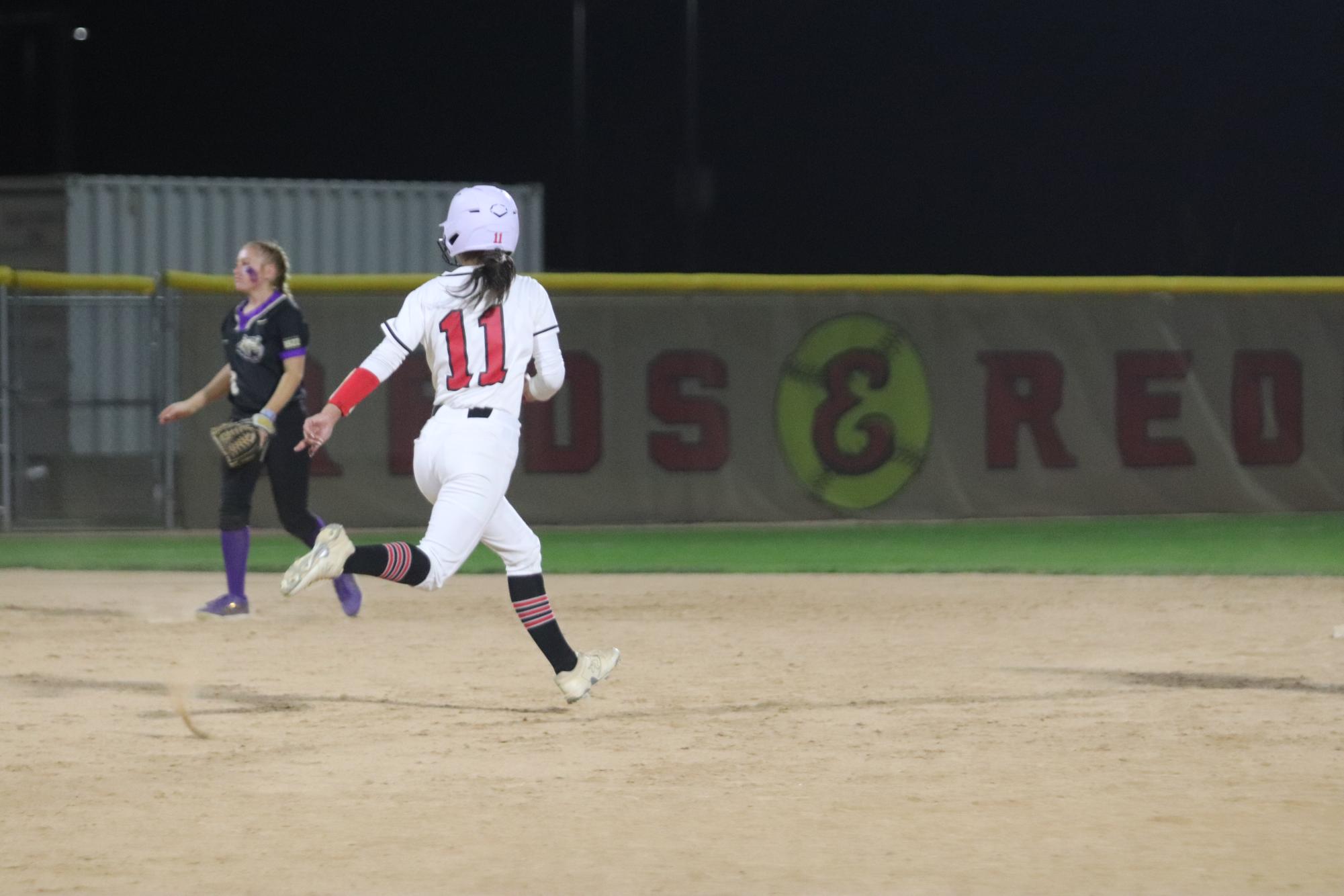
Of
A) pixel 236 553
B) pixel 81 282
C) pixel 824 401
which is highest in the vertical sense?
pixel 81 282

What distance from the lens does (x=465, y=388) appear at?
6.60 m

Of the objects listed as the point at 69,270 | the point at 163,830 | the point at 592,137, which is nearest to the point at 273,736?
the point at 163,830

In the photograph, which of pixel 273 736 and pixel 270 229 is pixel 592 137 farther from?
pixel 273 736

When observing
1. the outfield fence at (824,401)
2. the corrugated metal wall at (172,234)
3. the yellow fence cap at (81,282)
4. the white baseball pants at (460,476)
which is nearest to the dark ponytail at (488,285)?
the white baseball pants at (460,476)

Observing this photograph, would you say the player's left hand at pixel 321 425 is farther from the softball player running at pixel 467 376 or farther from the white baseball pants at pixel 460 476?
the white baseball pants at pixel 460 476

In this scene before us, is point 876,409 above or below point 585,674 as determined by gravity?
above

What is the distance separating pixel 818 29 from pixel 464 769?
37582 mm

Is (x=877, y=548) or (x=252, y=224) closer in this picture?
(x=877, y=548)

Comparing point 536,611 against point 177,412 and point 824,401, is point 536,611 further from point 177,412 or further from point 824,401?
point 824,401

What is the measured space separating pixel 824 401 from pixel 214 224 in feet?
23.9

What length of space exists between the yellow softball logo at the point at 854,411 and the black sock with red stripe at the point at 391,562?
921 cm

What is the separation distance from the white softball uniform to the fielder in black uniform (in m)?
2.67

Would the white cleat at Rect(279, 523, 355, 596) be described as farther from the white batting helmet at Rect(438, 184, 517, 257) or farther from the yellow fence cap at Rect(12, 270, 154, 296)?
the yellow fence cap at Rect(12, 270, 154, 296)

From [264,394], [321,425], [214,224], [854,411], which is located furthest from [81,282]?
[321,425]
